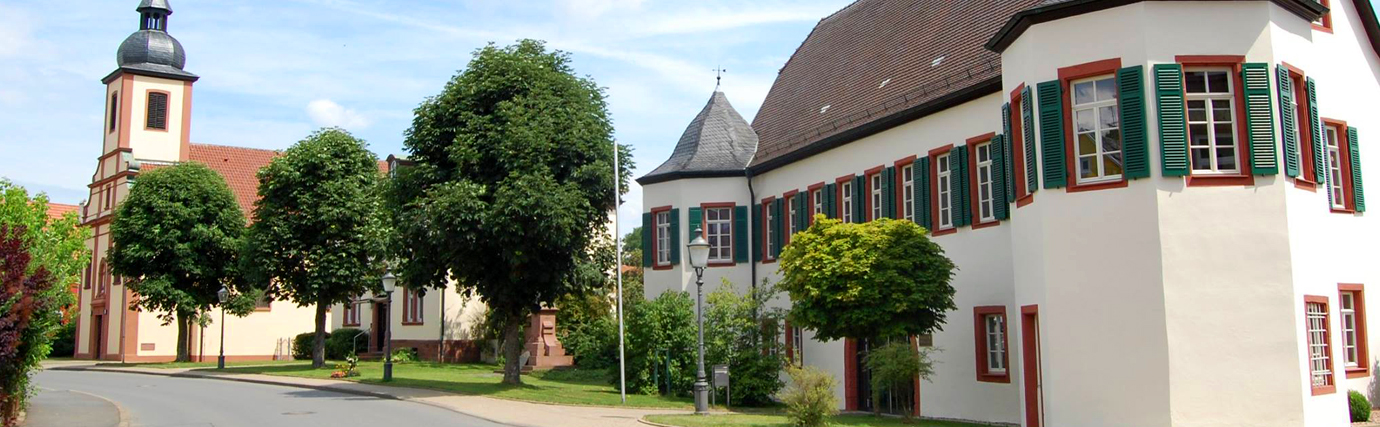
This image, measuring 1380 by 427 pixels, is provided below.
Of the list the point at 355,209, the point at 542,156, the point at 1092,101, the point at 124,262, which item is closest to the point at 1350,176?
the point at 1092,101

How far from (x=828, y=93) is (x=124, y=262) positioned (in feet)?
103

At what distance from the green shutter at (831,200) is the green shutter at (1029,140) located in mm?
9183

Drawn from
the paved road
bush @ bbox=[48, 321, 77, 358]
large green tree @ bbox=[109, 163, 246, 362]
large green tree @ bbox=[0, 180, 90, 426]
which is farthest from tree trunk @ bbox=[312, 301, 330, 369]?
bush @ bbox=[48, 321, 77, 358]

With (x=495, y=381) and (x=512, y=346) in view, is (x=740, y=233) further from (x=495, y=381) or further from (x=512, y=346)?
(x=495, y=381)

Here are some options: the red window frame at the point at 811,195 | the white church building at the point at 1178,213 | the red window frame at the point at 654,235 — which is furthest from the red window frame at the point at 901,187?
the red window frame at the point at 654,235

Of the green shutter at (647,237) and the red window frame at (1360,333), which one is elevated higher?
the green shutter at (647,237)

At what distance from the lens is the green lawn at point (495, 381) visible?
981 inches

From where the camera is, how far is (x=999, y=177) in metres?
19.8

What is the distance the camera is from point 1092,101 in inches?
642

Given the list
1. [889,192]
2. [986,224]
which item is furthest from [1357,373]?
[889,192]

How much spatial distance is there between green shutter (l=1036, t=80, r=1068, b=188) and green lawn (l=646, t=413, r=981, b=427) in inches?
206

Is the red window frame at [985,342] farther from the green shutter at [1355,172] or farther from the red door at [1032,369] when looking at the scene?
the green shutter at [1355,172]

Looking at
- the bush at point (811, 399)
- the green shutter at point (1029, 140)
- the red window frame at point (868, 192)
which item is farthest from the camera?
the red window frame at point (868, 192)

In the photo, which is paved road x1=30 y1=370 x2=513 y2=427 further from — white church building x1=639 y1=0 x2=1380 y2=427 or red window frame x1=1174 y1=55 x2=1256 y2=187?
red window frame x1=1174 y1=55 x2=1256 y2=187
